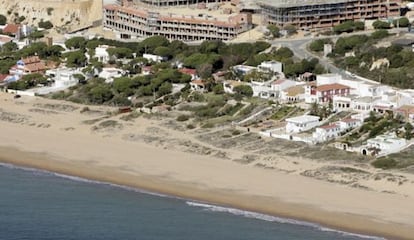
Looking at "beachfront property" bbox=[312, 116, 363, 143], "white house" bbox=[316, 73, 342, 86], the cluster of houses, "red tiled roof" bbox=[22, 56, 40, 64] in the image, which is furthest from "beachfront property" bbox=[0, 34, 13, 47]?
"beachfront property" bbox=[312, 116, 363, 143]

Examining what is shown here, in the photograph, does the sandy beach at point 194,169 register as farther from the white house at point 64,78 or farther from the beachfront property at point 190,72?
the beachfront property at point 190,72

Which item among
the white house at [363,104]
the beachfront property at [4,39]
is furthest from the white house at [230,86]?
the beachfront property at [4,39]

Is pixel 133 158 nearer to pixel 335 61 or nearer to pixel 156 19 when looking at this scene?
pixel 335 61

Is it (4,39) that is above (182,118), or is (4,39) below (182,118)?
above

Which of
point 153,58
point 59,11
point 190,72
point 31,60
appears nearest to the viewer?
point 190,72

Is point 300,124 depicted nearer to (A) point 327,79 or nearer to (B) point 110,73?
(A) point 327,79

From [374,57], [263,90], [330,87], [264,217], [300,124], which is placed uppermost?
[374,57]

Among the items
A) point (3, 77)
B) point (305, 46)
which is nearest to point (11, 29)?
point (3, 77)

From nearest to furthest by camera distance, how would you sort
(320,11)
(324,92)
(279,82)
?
1. (324,92)
2. (279,82)
3. (320,11)
